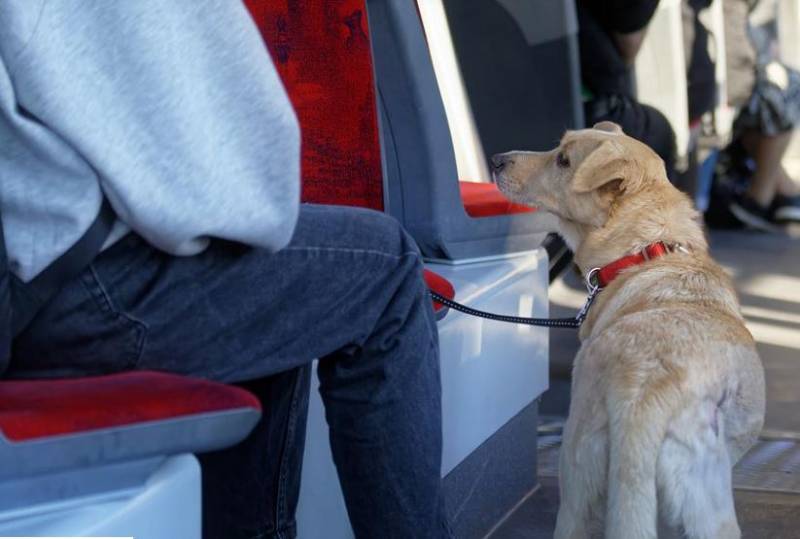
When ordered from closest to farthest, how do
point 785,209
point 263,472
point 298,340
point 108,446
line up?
point 108,446
point 298,340
point 263,472
point 785,209

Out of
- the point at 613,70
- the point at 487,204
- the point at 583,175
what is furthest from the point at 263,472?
the point at 613,70

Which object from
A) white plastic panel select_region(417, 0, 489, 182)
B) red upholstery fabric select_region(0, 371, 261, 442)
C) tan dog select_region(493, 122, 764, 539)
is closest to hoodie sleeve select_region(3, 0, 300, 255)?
red upholstery fabric select_region(0, 371, 261, 442)

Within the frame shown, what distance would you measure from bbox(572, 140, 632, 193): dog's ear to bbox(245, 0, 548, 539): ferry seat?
32 centimetres

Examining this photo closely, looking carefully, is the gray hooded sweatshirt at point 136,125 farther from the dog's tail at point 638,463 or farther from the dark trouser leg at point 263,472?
the dog's tail at point 638,463

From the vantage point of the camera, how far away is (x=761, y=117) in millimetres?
6461

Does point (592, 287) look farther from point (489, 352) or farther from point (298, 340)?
point (298, 340)

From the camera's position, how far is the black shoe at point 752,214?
6648 millimetres

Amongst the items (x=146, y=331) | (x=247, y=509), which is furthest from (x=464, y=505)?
(x=146, y=331)

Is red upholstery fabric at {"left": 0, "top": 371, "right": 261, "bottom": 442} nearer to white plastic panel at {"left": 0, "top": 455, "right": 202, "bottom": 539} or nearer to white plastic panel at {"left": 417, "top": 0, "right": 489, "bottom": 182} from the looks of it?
white plastic panel at {"left": 0, "top": 455, "right": 202, "bottom": 539}

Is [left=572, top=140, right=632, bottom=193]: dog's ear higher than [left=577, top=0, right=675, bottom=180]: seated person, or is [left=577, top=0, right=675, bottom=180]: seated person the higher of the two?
[left=572, top=140, right=632, bottom=193]: dog's ear

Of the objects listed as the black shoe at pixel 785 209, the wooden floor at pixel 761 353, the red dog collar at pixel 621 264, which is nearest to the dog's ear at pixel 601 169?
the red dog collar at pixel 621 264

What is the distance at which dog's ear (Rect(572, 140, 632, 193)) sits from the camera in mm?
2479

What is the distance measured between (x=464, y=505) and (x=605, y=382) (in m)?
0.69

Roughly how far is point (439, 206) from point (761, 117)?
14.4 ft
